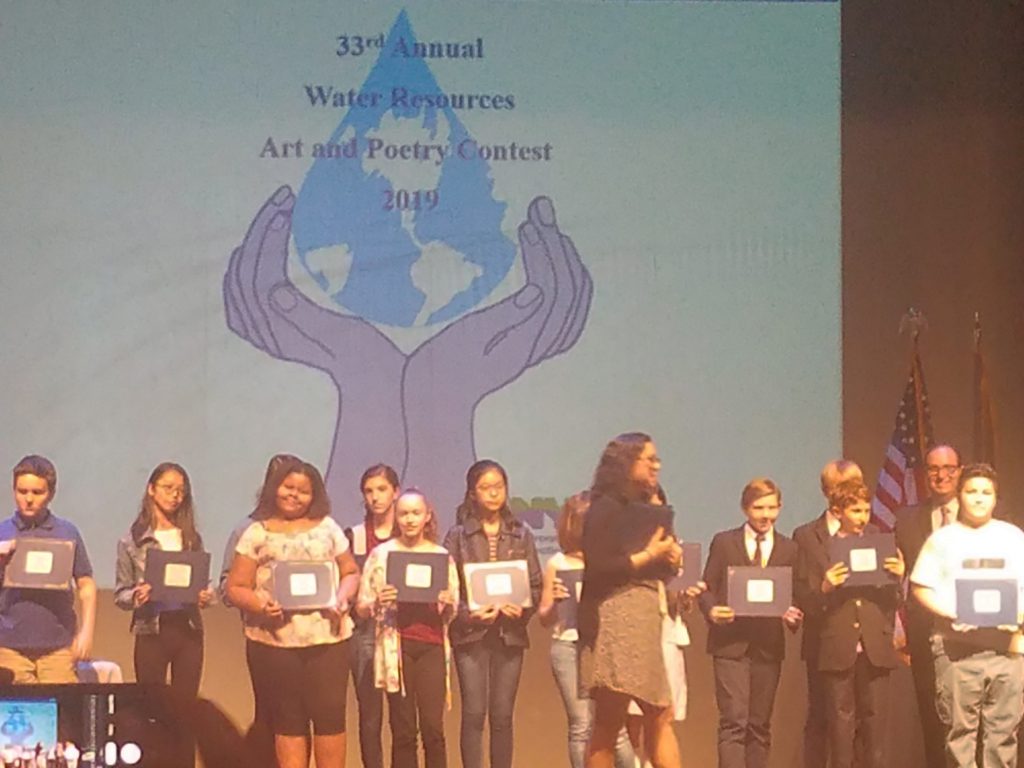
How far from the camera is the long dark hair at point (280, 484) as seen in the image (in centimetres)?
621

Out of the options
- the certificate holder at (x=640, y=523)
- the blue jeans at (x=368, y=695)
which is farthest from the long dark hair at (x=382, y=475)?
the certificate holder at (x=640, y=523)

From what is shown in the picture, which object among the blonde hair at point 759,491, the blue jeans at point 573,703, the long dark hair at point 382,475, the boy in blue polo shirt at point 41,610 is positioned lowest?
the blue jeans at point 573,703

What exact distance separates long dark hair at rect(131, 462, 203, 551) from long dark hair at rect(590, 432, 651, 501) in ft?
7.02

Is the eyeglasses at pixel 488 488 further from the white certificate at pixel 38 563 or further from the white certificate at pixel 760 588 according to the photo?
the white certificate at pixel 38 563

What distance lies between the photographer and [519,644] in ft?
22.7

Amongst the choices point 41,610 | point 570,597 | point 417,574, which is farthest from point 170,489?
point 570,597

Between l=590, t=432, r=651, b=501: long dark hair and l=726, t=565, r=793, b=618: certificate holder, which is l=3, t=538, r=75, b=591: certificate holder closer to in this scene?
l=590, t=432, r=651, b=501: long dark hair

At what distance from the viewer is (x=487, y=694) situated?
693 centimetres

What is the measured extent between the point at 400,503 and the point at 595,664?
1.49 metres

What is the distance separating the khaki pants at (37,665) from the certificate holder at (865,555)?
339 centimetres

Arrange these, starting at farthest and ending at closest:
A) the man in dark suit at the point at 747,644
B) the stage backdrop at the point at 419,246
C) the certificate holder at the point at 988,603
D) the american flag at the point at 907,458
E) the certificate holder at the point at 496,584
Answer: the american flag at the point at 907,458 → the stage backdrop at the point at 419,246 → the man in dark suit at the point at 747,644 → the certificate holder at the point at 496,584 → the certificate holder at the point at 988,603

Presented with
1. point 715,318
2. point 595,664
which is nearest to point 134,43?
point 715,318

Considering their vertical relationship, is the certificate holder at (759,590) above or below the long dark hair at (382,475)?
Answer: below

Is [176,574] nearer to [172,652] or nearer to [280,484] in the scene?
[172,652]
